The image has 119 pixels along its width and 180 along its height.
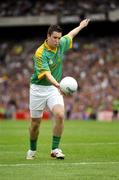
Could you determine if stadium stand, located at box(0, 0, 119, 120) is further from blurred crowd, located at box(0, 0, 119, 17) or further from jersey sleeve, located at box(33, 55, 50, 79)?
jersey sleeve, located at box(33, 55, 50, 79)

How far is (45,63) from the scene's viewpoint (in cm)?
1358

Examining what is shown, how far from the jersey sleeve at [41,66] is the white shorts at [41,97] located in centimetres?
36

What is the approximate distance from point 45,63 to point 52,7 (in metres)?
36.1

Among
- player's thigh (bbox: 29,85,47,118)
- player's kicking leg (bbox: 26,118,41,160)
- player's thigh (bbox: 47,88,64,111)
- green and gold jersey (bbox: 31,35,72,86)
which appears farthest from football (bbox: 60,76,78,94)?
player's kicking leg (bbox: 26,118,41,160)

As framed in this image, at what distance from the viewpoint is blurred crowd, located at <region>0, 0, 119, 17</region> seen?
46719mm

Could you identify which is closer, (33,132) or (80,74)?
(33,132)

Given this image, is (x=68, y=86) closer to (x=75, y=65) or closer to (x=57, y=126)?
(x=57, y=126)

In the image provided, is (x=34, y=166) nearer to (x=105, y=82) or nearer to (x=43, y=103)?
(x=43, y=103)

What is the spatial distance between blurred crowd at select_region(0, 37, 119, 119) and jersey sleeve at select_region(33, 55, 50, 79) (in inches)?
1074

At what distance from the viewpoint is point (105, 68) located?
4338cm

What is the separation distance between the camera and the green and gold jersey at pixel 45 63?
535 inches

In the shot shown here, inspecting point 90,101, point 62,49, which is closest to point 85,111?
point 90,101

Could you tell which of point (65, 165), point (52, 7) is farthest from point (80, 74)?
point (65, 165)

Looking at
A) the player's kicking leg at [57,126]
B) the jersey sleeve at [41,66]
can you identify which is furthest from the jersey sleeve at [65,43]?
the player's kicking leg at [57,126]
